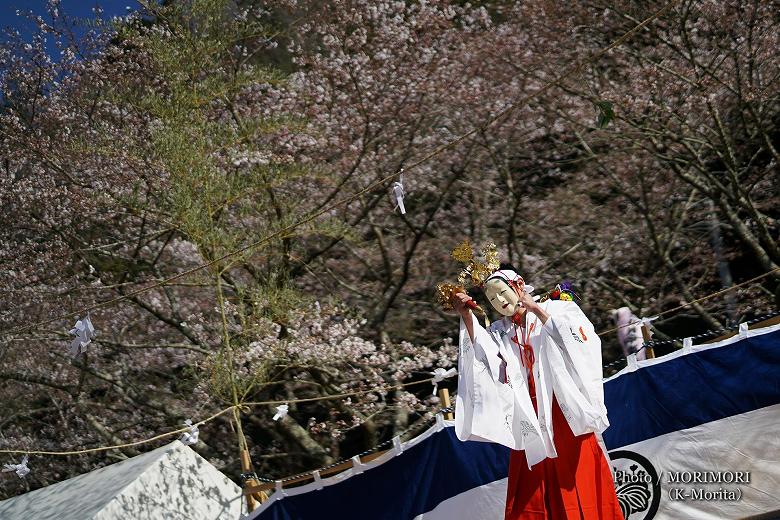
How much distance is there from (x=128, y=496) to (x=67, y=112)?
584cm

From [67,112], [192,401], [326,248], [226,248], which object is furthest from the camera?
[67,112]

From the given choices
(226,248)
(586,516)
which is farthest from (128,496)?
(586,516)

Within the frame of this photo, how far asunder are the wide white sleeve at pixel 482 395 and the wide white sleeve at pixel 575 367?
26cm

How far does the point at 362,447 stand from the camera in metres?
9.71

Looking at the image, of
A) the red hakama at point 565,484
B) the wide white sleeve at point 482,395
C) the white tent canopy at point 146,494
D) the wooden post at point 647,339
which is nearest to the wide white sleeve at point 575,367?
the red hakama at point 565,484

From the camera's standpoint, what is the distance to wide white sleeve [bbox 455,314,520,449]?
4328 millimetres

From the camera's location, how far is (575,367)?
169 inches

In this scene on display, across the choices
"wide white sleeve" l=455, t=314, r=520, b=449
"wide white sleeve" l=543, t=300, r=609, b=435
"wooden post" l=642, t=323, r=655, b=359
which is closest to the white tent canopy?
"wide white sleeve" l=455, t=314, r=520, b=449

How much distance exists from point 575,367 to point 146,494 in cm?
303

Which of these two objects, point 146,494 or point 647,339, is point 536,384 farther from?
point 146,494

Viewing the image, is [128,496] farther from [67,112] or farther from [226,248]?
[67,112]

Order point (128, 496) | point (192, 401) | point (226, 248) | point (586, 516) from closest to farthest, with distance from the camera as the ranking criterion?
point (586, 516) < point (128, 496) < point (226, 248) < point (192, 401)

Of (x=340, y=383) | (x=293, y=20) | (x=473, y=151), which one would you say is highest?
(x=293, y=20)

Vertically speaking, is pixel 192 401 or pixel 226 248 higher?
pixel 226 248
